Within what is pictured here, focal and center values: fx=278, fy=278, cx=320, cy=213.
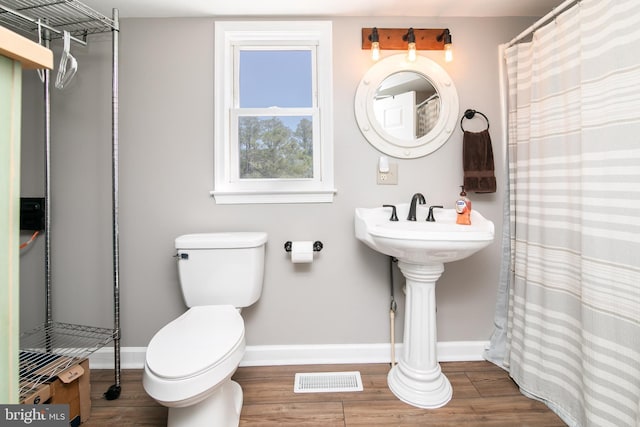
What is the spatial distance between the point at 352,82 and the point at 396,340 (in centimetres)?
151

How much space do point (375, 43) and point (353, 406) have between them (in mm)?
1818

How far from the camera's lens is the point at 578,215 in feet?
3.77

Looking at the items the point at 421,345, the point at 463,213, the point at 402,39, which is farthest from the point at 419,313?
the point at 402,39

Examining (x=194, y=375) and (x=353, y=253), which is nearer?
(x=194, y=375)

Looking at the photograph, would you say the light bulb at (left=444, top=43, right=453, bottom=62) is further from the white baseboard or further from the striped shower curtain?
the white baseboard

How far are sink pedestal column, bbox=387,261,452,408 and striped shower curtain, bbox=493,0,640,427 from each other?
1.50ft

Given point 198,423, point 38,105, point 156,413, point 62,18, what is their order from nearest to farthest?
point 198,423 → point 156,413 → point 62,18 → point 38,105

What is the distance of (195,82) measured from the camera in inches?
62.1

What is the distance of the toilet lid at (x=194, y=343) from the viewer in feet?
3.02

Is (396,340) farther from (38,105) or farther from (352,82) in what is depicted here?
(38,105)

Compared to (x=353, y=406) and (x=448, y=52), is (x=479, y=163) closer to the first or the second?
(x=448, y=52)

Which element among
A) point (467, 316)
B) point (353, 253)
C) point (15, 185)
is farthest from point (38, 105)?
point (467, 316)

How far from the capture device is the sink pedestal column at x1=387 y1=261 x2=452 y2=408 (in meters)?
1.30

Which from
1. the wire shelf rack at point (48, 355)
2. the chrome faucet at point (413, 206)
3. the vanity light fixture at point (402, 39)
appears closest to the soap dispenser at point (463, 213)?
the chrome faucet at point (413, 206)
